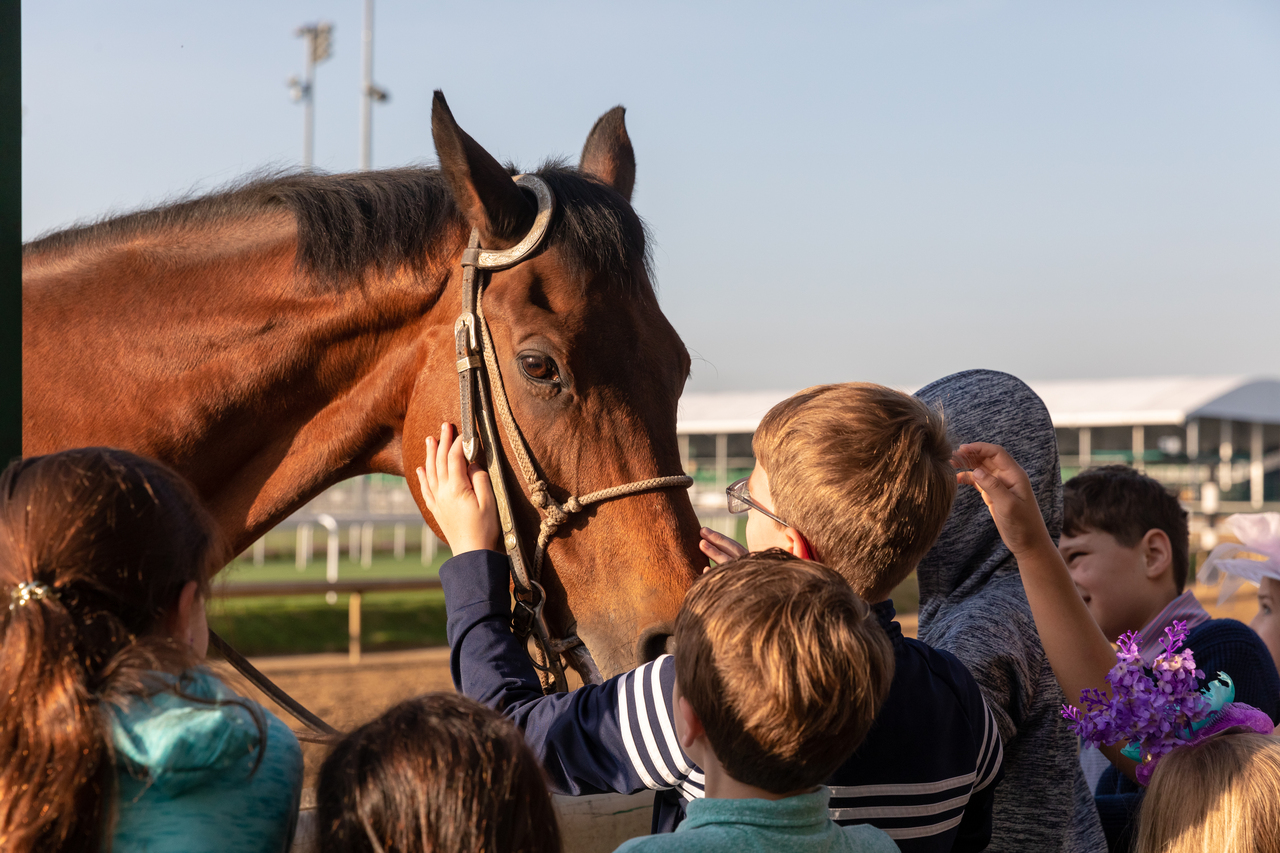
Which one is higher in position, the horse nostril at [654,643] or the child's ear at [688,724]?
the child's ear at [688,724]

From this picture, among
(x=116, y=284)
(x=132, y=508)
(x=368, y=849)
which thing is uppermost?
(x=116, y=284)

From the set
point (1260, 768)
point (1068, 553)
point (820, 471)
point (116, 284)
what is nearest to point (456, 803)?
point (820, 471)

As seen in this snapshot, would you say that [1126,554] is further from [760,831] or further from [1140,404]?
[1140,404]

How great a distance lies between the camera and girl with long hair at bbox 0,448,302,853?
925 mm

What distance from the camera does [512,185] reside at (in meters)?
2.12

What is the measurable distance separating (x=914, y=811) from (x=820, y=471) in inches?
18.4

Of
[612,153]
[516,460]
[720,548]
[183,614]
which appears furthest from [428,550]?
[183,614]

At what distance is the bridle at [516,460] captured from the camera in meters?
2.00

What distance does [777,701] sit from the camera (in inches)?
42.5

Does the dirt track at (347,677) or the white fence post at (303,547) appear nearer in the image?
the dirt track at (347,677)

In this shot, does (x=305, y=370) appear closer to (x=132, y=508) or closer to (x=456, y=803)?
(x=132, y=508)

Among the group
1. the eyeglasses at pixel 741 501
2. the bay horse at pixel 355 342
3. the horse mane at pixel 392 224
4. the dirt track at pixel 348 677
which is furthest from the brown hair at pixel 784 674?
the dirt track at pixel 348 677

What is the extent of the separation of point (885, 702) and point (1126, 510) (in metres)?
1.68

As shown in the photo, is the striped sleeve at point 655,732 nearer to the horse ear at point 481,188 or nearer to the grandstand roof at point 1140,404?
the horse ear at point 481,188
